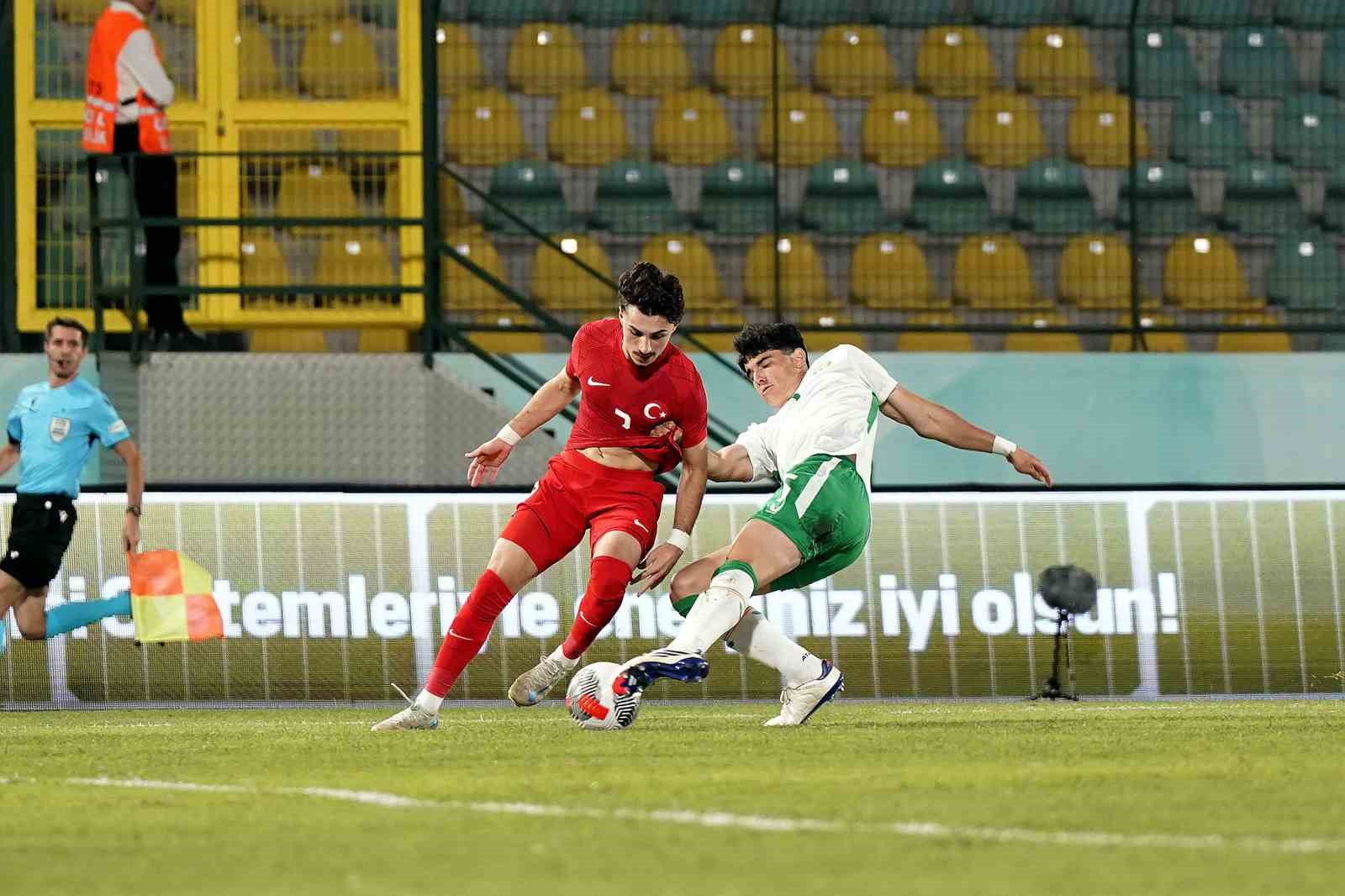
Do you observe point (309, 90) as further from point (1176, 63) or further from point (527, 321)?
point (1176, 63)

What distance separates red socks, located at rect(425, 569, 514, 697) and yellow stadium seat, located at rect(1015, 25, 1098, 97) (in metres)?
9.38

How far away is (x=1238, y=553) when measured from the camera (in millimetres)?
11344

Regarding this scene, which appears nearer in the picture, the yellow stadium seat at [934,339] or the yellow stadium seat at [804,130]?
the yellow stadium seat at [934,339]

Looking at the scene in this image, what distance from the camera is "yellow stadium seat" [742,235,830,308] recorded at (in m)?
15.9

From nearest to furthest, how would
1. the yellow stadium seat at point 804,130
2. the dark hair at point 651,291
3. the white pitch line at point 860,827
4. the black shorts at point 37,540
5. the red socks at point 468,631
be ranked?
the white pitch line at point 860,827, the dark hair at point 651,291, the red socks at point 468,631, the black shorts at point 37,540, the yellow stadium seat at point 804,130

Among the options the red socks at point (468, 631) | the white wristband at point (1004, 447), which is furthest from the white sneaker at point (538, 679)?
the white wristband at point (1004, 447)

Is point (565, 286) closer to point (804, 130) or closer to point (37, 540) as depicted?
point (804, 130)

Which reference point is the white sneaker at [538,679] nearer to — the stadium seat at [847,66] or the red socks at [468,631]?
the red socks at [468,631]

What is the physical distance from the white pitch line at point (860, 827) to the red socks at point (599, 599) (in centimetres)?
245

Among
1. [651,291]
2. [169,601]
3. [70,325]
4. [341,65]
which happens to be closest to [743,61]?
[341,65]

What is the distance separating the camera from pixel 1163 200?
1656 centimetres

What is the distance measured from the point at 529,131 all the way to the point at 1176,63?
4.56 m

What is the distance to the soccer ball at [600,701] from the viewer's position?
26.0 feet

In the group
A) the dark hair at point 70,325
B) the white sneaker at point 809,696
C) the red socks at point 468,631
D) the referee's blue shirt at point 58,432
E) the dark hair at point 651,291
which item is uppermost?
the dark hair at point 70,325
